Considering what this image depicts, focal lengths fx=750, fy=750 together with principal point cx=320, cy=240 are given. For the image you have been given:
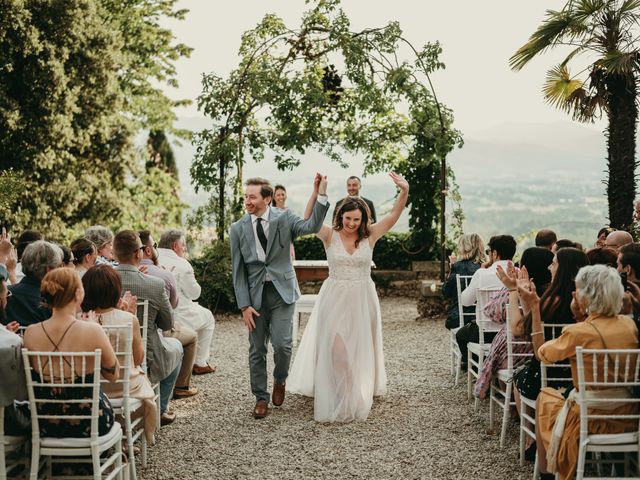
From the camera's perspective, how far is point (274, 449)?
494cm

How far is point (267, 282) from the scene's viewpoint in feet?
18.8

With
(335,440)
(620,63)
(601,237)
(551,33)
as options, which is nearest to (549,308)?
(335,440)

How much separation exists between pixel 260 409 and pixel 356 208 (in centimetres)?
170

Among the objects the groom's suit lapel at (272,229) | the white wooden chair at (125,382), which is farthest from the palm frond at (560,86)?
the white wooden chair at (125,382)

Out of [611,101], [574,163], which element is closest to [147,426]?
[611,101]

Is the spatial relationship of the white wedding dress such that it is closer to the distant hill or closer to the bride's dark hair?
the bride's dark hair

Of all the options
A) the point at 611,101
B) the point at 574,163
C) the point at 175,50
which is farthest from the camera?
the point at 574,163

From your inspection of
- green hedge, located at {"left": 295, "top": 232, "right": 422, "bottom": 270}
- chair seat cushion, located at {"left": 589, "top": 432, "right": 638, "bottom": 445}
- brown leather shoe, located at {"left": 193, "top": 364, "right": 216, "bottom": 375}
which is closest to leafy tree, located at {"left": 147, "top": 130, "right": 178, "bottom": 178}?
green hedge, located at {"left": 295, "top": 232, "right": 422, "bottom": 270}

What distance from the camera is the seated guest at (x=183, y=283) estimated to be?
6438mm

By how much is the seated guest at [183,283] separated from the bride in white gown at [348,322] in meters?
1.22

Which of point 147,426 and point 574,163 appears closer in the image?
point 147,426

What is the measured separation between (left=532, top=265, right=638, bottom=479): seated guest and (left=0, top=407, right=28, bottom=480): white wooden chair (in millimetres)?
2643

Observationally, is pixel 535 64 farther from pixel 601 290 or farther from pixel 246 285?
pixel 601 290

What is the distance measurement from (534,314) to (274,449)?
1.94 metres
